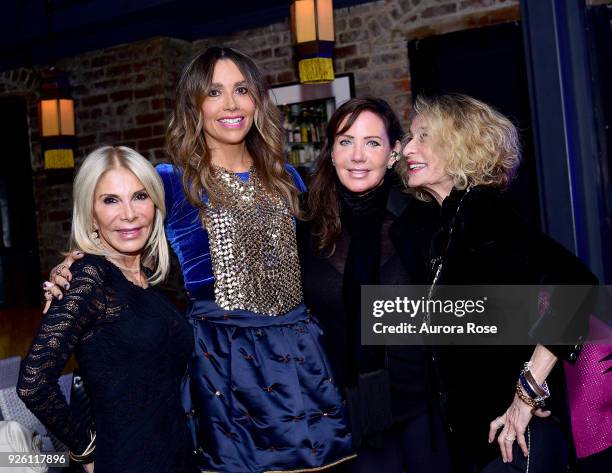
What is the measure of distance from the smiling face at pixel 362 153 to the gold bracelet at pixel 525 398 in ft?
2.17

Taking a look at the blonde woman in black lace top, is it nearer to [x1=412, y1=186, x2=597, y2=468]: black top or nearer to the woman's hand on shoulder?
the woman's hand on shoulder

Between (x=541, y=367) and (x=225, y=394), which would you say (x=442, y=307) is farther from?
(x=225, y=394)

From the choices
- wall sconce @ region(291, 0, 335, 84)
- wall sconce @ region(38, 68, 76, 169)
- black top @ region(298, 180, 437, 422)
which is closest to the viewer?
black top @ region(298, 180, 437, 422)

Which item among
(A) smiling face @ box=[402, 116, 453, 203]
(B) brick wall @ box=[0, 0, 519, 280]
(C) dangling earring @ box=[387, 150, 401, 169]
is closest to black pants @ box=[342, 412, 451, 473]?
(A) smiling face @ box=[402, 116, 453, 203]

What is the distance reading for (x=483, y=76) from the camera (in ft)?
13.1

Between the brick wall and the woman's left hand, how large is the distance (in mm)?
2659

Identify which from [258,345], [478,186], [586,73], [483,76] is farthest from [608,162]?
[258,345]

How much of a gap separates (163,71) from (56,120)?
3.48 feet

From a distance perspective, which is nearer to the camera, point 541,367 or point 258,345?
point 541,367

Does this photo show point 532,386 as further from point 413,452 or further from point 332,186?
point 332,186

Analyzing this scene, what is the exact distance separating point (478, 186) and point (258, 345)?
66 cm

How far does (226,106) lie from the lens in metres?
1.82

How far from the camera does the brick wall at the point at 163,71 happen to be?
4.13 m

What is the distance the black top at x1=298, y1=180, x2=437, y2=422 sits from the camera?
1671mm
